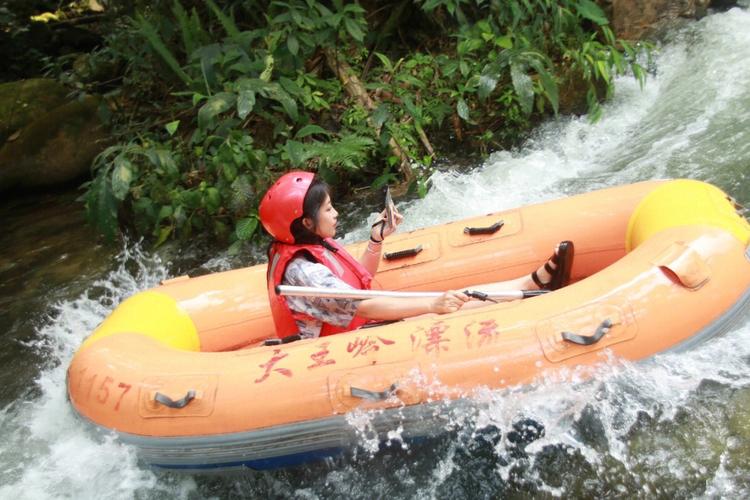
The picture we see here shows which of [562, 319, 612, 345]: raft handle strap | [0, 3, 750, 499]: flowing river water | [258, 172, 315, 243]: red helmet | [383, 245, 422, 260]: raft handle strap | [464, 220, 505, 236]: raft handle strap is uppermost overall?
[258, 172, 315, 243]: red helmet

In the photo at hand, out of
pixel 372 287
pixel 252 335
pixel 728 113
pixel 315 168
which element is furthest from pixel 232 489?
pixel 728 113

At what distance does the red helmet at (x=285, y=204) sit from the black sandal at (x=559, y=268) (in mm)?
1094

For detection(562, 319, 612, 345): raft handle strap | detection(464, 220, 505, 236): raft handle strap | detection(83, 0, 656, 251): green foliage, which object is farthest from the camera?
detection(83, 0, 656, 251): green foliage

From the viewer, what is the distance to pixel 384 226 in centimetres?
343

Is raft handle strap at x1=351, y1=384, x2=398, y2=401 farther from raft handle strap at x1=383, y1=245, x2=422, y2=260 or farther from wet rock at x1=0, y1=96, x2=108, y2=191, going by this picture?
wet rock at x1=0, y1=96, x2=108, y2=191

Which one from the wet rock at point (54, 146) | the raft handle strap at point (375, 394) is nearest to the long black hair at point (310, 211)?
the raft handle strap at point (375, 394)

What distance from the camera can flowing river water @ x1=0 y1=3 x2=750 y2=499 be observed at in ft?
9.11

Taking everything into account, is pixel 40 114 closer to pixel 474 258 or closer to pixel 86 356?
pixel 86 356

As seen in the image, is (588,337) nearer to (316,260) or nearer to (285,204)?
(316,260)

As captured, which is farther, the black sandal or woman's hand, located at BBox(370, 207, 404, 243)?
woman's hand, located at BBox(370, 207, 404, 243)

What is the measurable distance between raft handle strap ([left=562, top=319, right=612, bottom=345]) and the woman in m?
0.42

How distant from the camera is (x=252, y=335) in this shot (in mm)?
3740

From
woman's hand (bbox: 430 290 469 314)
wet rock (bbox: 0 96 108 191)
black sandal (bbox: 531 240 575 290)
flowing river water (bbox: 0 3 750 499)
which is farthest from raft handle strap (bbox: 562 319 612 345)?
wet rock (bbox: 0 96 108 191)

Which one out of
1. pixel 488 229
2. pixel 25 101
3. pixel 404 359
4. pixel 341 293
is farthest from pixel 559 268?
pixel 25 101
